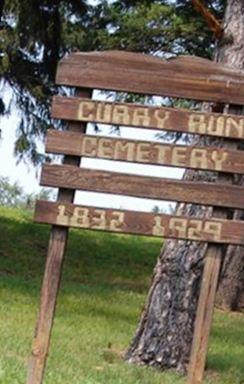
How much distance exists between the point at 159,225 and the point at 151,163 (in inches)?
17.4

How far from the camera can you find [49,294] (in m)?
7.20

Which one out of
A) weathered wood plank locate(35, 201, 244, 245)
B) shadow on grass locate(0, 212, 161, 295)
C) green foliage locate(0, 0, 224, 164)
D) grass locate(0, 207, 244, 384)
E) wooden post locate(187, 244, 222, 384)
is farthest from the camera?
green foliage locate(0, 0, 224, 164)

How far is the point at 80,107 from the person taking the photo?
725 cm

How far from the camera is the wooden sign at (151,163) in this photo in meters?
7.09

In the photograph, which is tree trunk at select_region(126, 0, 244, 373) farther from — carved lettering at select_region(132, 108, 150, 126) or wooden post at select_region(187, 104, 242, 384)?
carved lettering at select_region(132, 108, 150, 126)

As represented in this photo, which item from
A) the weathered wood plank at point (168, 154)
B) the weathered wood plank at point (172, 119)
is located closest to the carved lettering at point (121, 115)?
the weathered wood plank at point (172, 119)

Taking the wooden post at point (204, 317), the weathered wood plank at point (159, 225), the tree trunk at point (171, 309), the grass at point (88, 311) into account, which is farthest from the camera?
the tree trunk at point (171, 309)

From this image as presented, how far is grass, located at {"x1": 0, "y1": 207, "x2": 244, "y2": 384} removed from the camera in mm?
9117

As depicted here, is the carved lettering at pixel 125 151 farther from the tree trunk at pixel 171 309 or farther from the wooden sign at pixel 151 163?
the tree trunk at pixel 171 309

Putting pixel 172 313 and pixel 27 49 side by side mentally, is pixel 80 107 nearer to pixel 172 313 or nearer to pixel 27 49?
pixel 172 313

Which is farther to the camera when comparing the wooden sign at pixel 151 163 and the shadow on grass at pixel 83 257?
the shadow on grass at pixel 83 257

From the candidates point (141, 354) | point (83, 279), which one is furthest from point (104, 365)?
point (83, 279)

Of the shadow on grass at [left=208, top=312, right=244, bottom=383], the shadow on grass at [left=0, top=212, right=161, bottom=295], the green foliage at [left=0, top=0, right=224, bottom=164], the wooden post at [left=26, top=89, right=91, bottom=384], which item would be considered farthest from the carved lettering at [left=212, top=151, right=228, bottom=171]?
the green foliage at [left=0, top=0, right=224, bottom=164]

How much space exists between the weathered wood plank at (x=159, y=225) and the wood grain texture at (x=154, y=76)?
885 millimetres
